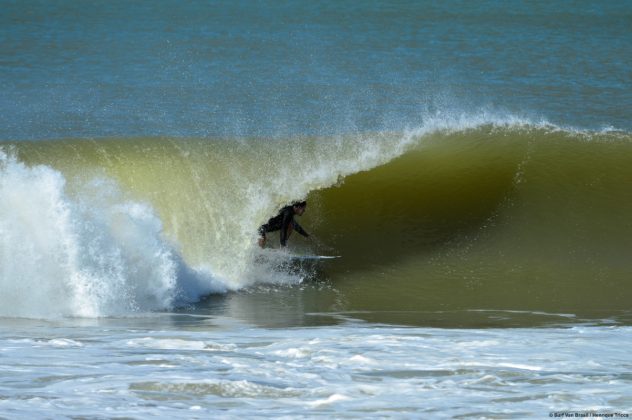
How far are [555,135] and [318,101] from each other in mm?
7616

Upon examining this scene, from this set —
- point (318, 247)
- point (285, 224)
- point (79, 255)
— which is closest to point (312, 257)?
point (318, 247)

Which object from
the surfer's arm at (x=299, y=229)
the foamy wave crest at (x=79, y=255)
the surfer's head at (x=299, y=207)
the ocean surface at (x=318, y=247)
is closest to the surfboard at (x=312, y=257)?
the ocean surface at (x=318, y=247)

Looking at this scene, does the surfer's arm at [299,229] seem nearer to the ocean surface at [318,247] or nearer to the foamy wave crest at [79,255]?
the ocean surface at [318,247]

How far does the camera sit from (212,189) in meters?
12.7

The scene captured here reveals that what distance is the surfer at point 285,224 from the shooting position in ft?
37.2

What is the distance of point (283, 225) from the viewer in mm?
11406

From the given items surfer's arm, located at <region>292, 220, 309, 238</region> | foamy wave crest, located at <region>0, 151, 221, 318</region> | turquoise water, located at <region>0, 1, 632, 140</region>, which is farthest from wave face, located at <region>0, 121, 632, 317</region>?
turquoise water, located at <region>0, 1, 632, 140</region>

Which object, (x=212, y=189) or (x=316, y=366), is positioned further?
(x=212, y=189)

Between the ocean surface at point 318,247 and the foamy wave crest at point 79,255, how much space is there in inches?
0.8

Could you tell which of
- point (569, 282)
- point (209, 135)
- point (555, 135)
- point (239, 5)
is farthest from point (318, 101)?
point (239, 5)

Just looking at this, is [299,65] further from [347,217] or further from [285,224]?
[285,224]

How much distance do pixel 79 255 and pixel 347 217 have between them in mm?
3902

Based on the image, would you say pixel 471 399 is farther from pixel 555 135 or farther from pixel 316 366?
pixel 555 135

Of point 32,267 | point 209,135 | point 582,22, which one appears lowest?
point 32,267
